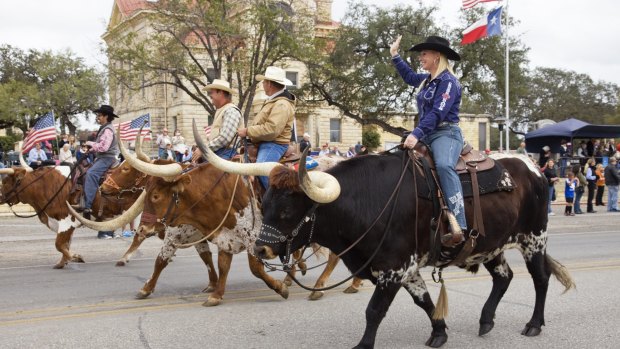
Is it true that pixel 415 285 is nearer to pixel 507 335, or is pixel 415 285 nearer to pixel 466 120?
pixel 507 335

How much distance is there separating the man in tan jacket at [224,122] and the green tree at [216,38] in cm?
2901

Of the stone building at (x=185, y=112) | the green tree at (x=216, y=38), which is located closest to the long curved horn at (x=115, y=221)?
the green tree at (x=216, y=38)

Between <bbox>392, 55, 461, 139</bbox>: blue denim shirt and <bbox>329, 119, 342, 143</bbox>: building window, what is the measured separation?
62.8m

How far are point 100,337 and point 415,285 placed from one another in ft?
10.2

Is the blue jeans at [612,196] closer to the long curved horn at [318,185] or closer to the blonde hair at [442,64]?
the blonde hair at [442,64]

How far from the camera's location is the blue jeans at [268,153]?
8.16m

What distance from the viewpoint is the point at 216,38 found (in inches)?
1543

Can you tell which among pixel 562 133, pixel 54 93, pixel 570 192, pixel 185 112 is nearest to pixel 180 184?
pixel 570 192

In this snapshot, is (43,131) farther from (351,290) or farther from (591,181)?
(591,181)

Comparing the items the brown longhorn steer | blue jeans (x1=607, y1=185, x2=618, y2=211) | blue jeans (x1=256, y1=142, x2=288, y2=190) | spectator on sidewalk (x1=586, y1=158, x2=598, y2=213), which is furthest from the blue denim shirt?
blue jeans (x1=607, y1=185, x2=618, y2=211)

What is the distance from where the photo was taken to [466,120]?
67.2m

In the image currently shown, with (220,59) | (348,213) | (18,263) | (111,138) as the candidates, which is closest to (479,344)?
(348,213)

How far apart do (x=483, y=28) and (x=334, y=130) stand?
3806 cm

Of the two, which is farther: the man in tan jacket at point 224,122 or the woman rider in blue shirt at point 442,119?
the man in tan jacket at point 224,122
